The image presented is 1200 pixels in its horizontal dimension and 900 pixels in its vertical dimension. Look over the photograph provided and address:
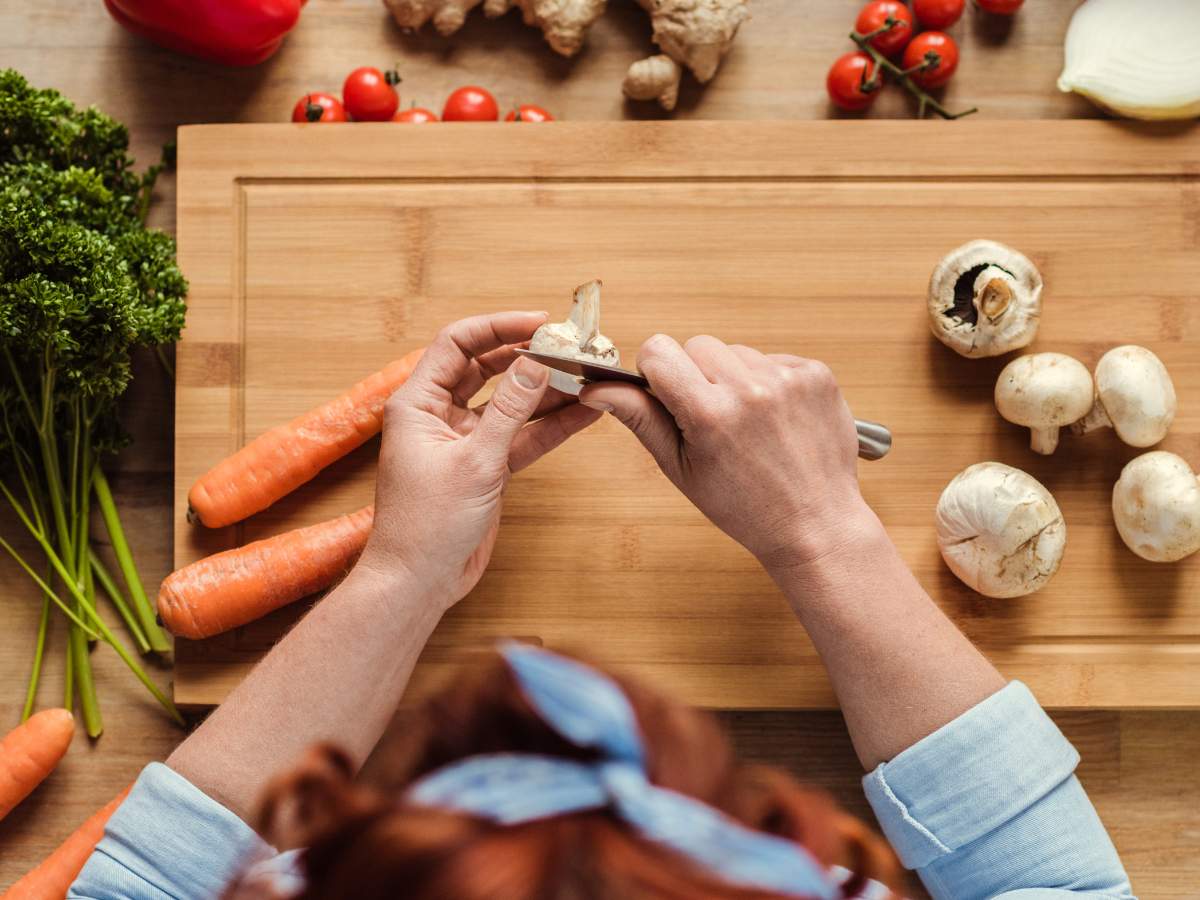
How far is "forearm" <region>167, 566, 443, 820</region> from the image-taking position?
1.36 m

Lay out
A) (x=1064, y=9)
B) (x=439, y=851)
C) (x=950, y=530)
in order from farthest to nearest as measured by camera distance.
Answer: (x=1064, y=9), (x=950, y=530), (x=439, y=851)

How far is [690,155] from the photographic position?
1700mm

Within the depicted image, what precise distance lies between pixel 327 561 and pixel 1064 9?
1760mm

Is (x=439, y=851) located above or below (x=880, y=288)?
below

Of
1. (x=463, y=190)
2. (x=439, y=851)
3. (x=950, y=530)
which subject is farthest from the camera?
(x=463, y=190)

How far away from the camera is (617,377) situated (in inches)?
56.9

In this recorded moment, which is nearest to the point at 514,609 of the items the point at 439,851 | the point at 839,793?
the point at 839,793

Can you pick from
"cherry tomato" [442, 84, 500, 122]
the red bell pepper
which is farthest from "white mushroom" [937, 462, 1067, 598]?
the red bell pepper

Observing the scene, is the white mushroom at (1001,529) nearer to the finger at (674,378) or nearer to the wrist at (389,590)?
the finger at (674,378)

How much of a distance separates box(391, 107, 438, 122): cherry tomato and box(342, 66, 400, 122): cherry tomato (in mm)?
28

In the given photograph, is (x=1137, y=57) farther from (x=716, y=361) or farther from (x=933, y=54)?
(x=716, y=361)

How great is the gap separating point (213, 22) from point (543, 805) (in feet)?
5.17

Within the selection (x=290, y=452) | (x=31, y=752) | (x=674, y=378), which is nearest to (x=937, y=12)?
(x=674, y=378)

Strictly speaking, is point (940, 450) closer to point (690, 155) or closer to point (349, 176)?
point (690, 155)
